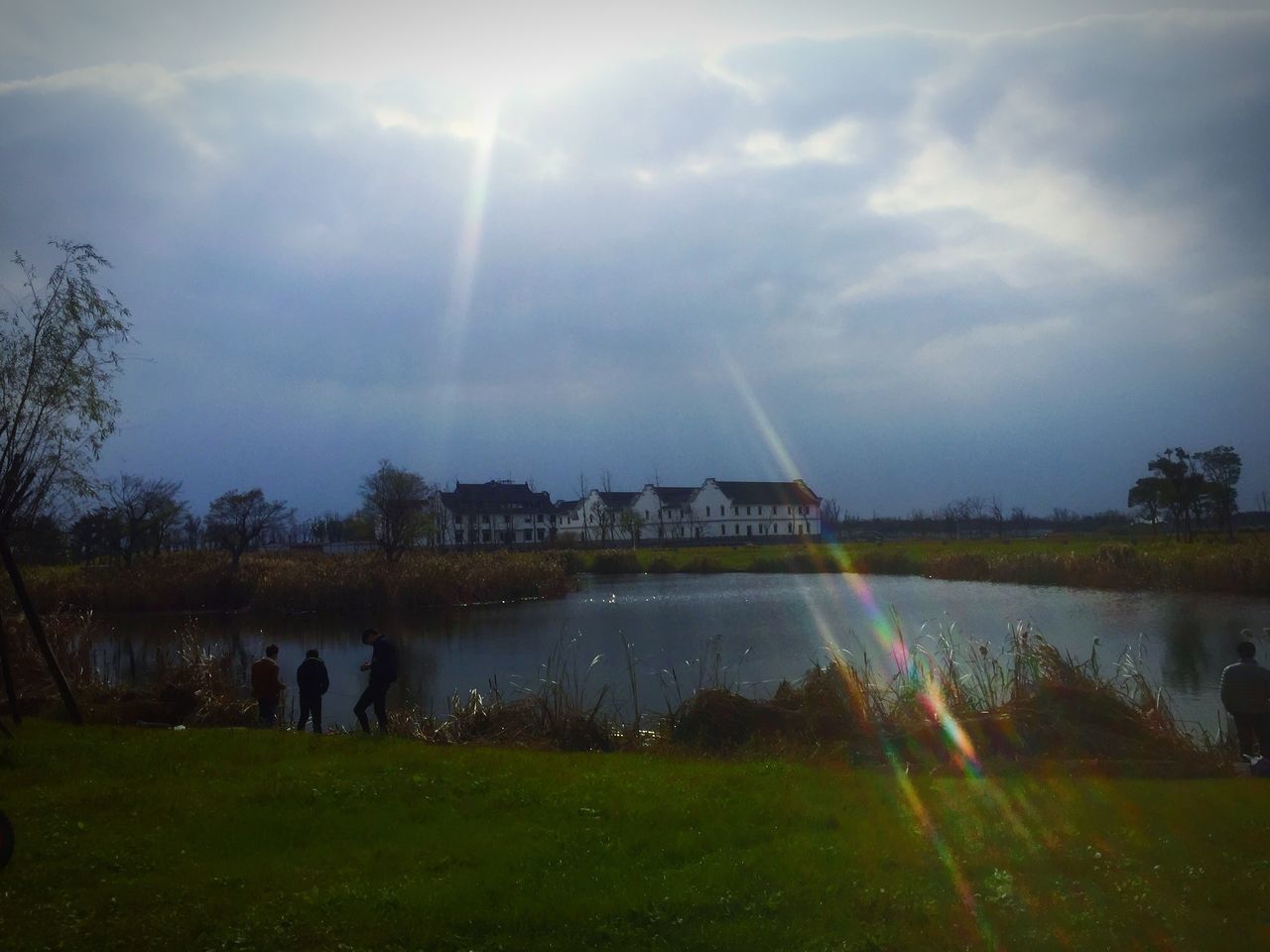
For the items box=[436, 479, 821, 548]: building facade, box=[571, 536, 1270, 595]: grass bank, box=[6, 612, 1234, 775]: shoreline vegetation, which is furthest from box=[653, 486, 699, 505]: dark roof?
box=[6, 612, 1234, 775]: shoreline vegetation

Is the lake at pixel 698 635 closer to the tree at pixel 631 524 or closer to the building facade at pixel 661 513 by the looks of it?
the tree at pixel 631 524

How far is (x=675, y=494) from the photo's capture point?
115750 mm

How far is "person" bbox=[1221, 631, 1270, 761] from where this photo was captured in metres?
12.5

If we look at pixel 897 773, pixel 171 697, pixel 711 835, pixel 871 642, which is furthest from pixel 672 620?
pixel 711 835

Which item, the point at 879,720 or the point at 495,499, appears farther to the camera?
the point at 495,499

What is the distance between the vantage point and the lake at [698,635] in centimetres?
2155

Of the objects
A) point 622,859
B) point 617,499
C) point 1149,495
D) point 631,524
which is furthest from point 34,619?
point 617,499

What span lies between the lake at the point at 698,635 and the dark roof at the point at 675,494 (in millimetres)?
65187

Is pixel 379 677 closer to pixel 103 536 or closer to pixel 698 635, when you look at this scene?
pixel 698 635

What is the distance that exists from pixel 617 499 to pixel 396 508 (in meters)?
59.3

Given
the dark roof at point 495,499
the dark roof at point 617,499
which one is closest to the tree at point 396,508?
the dark roof at point 495,499

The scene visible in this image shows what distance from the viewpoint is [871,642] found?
2708 centimetres

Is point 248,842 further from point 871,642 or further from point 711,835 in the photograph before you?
point 871,642

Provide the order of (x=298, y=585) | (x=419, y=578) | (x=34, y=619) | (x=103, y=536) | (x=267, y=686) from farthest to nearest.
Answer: (x=103, y=536) → (x=298, y=585) → (x=419, y=578) → (x=267, y=686) → (x=34, y=619)
